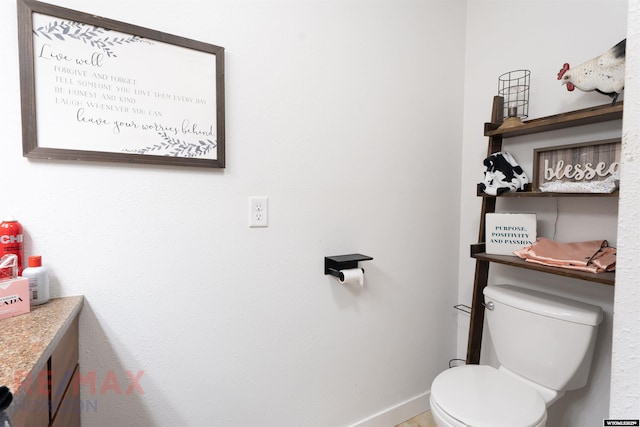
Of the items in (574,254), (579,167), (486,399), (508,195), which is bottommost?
(486,399)

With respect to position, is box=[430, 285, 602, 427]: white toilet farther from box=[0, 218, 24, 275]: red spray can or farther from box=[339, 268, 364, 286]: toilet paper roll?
box=[0, 218, 24, 275]: red spray can

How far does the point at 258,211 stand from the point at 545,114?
57.9 inches

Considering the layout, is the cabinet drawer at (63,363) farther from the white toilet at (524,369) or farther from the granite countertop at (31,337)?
the white toilet at (524,369)

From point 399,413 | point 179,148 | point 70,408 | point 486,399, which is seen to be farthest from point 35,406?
point 399,413

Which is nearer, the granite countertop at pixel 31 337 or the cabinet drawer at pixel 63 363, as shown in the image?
the granite countertop at pixel 31 337

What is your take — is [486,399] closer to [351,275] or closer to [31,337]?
[351,275]

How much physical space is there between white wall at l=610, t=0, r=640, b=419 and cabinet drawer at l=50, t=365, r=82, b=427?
122cm

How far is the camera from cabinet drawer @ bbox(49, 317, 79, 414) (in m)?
0.75

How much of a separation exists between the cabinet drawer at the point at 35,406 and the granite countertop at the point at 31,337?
0.03 m

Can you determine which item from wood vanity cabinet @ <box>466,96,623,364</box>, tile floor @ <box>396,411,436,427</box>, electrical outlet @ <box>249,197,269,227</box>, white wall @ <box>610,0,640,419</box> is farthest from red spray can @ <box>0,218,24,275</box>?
tile floor @ <box>396,411,436,427</box>

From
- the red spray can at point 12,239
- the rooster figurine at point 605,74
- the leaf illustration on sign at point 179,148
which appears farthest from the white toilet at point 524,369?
the red spray can at point 12,239

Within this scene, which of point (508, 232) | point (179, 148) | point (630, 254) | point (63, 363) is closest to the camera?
point (630, 254)

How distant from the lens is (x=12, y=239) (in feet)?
2.83

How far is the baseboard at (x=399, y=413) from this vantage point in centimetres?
156
